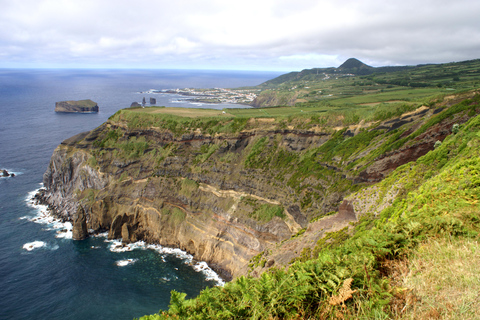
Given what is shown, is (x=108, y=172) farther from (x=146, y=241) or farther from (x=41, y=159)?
(x=41, y=159)

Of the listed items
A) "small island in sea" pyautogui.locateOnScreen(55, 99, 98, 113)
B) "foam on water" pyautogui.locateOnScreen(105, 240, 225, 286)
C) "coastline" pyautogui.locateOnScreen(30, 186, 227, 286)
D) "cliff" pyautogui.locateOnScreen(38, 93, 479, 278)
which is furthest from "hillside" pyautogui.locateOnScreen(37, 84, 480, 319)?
"small island in sea" pyautogui.locateOnScreen(55, 99, 98, 113)

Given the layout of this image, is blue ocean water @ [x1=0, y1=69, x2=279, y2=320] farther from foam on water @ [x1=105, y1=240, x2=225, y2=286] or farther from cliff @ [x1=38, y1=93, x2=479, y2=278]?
cliff @ [x1=38, y1=93, x2=479, y2=278]

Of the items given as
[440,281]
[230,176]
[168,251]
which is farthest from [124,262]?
[440,281]

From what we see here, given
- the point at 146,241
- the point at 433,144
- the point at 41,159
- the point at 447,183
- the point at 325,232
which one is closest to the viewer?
the point at 447,183

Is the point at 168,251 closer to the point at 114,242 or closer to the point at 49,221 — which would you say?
the point at 114,242

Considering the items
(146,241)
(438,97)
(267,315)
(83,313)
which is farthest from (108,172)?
(438,97)

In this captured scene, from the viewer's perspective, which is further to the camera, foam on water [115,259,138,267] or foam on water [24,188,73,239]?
foam on water [24,188,73,239]
